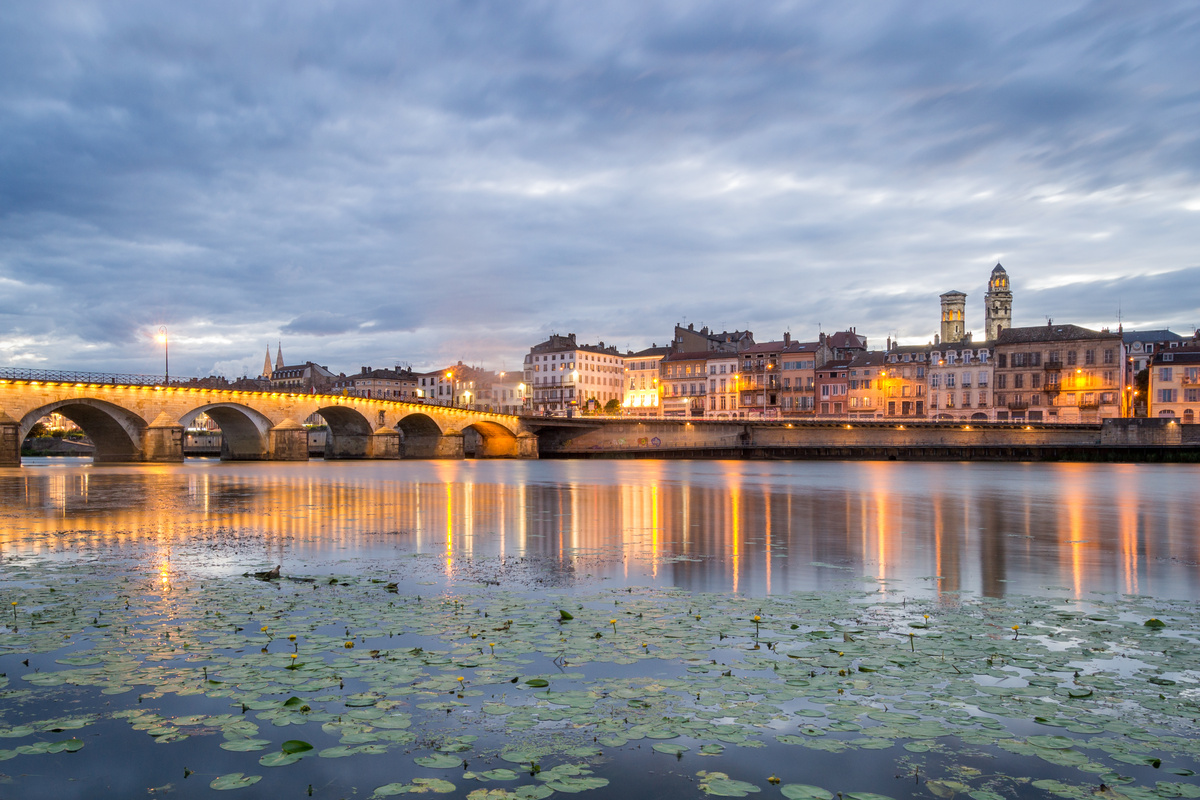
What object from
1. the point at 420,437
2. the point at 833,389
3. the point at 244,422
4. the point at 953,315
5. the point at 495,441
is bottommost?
the point at 495,441

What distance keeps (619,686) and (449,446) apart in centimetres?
8420

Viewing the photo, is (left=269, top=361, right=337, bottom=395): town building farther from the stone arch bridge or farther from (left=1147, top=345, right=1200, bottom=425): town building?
(left=1147, top=345, right=1200, bottom=425): town building

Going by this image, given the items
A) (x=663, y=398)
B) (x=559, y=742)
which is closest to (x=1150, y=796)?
(x=559, y=742)

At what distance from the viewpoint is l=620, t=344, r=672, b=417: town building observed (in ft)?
419

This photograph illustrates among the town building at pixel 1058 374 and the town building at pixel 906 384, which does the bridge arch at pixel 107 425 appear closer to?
the town building at pixel 906 384

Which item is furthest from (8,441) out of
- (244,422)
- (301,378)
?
(301,378)

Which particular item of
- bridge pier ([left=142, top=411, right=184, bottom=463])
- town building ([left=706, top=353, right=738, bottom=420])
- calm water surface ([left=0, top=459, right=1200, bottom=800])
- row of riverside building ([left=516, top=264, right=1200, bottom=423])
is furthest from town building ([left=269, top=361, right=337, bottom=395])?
calm water surface ([left=0, top=459, right=1200, bottom=800])

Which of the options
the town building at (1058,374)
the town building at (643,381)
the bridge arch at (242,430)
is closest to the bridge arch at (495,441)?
the bridge arch at (242,430)

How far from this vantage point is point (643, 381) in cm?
13138

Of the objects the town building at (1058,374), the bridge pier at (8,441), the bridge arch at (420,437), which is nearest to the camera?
the bridge pier at (8,441)

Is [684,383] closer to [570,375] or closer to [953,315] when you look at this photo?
[570,375]

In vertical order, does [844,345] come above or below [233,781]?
above

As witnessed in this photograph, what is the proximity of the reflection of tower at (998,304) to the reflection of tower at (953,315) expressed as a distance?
4793 mm

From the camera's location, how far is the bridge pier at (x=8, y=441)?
5144 centimetres
